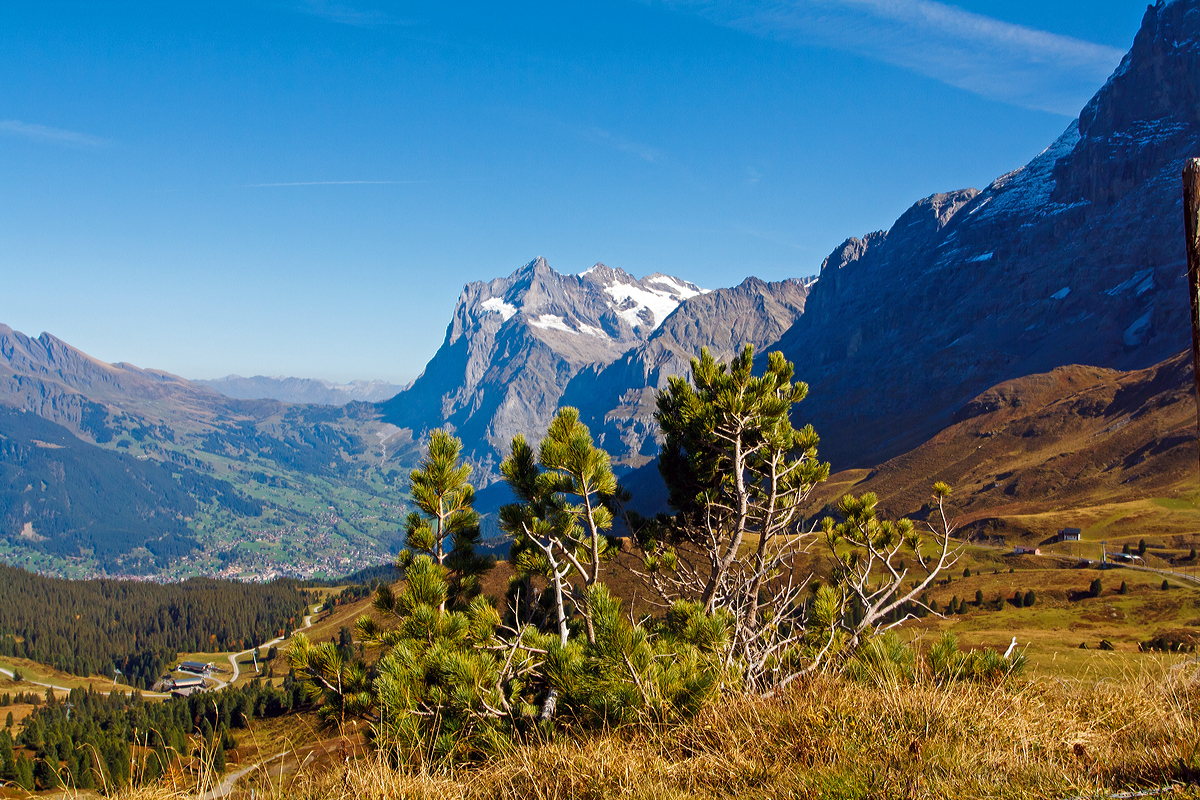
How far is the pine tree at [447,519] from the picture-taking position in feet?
32.4

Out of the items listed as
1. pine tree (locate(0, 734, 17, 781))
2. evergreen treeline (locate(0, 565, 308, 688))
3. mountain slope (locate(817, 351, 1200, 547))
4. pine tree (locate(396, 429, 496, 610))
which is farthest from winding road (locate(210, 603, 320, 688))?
pine tree (locate(396, 429, 496, 610))

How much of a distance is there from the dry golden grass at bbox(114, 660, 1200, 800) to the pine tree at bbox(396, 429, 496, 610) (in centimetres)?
435

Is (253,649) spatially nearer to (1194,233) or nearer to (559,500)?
(559,500)

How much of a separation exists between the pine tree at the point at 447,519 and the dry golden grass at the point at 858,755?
435 centimetres

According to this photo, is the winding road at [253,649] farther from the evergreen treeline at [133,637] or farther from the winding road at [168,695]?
the evergreen treeline at [133,637]

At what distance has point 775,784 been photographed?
4363mm

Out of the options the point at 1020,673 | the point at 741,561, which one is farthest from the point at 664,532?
the point at 1020,673

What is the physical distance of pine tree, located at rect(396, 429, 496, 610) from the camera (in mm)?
9883

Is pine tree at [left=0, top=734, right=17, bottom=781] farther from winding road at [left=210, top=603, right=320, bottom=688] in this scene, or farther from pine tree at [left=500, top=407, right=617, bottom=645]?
pine tree at [left=500, top=407, right=617, bottom=645]

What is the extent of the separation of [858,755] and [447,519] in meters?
7.30

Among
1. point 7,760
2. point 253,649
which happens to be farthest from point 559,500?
point 253,649

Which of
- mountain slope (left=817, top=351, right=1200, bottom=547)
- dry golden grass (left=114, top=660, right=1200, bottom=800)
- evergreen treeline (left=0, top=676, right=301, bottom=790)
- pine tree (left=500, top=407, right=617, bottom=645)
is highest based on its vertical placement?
pine tree (left=500, top=407, right=617, bottom=645)

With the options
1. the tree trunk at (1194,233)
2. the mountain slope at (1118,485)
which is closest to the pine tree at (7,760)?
the tree trunk at (1194,233)

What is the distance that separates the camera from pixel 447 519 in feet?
34.3
